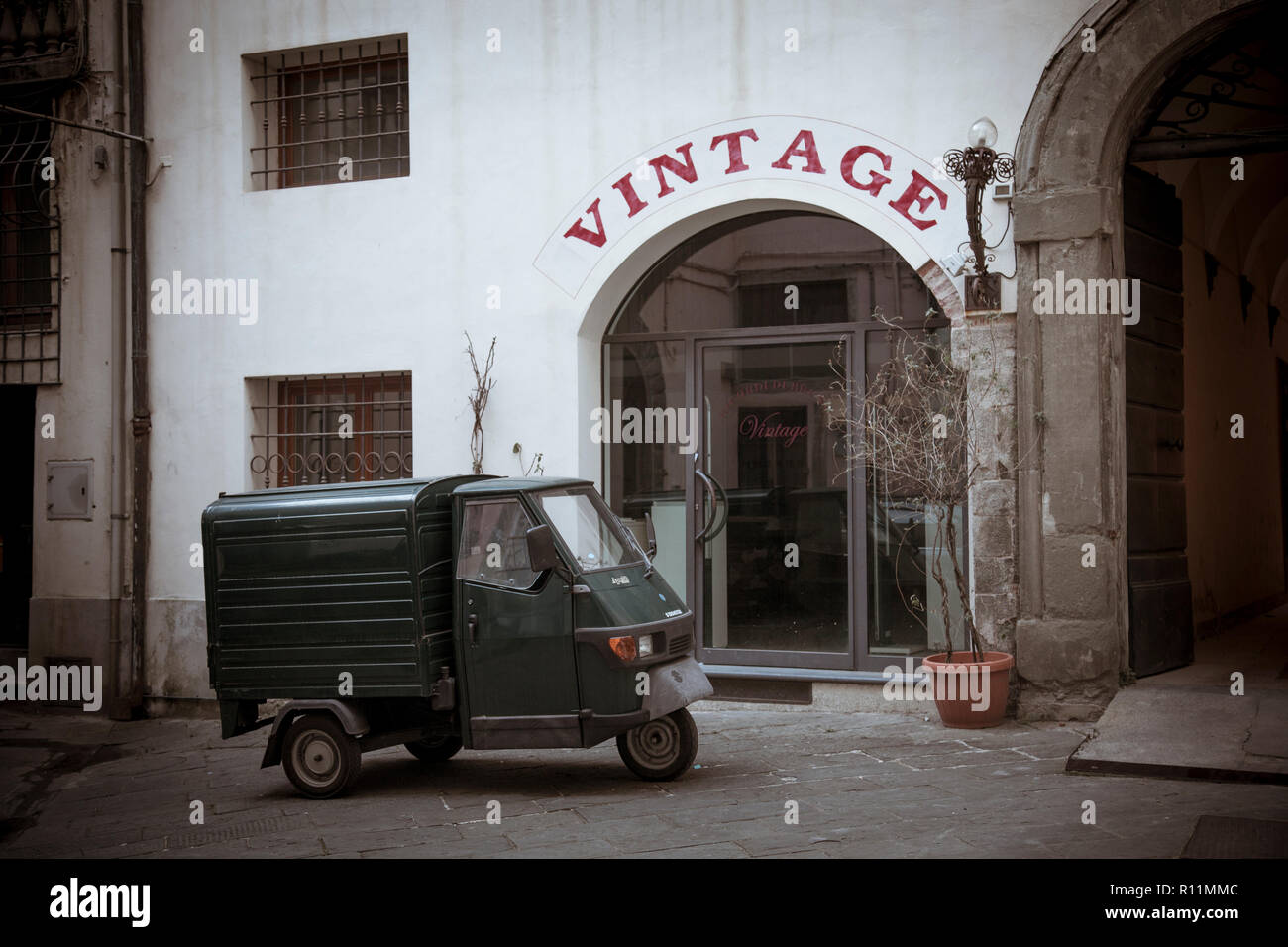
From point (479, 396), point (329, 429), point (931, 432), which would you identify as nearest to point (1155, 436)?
point (931, 432)

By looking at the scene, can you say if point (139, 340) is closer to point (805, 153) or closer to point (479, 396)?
point (479, 396)

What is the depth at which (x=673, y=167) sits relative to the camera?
32.9 feet

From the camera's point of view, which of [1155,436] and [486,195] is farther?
[486,195]

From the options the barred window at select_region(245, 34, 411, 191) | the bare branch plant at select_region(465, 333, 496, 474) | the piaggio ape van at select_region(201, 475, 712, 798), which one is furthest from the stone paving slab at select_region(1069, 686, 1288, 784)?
the barred window at select_region(245, 34, 411, 191)

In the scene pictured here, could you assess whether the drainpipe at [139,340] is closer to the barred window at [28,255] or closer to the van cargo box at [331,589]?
the barred window at [28,255]

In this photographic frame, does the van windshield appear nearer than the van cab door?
No

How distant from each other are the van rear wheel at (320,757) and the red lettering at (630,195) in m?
4.60

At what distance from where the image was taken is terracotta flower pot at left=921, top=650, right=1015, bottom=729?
8.48 meters

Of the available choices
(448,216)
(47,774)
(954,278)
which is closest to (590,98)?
(448,216)

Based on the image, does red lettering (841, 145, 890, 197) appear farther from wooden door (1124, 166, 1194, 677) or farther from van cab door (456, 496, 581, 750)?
van cab door (456, 496, 581, 750)

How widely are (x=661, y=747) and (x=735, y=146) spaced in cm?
465

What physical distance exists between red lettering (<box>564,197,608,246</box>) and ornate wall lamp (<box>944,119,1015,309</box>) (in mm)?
2685

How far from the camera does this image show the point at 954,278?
29.9 ft
